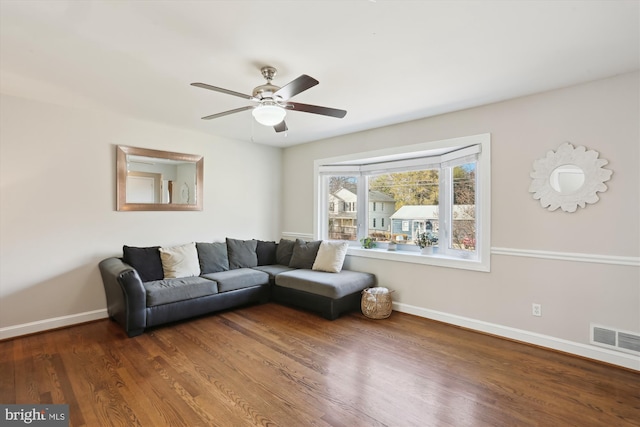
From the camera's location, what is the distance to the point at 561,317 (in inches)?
115

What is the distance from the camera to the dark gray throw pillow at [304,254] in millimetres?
4746

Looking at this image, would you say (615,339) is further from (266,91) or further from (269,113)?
(266,91)

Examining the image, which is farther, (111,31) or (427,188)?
(427,188)

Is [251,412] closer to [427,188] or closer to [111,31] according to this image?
[111,31]

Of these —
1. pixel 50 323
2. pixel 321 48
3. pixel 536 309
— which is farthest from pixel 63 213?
pixel 536 309

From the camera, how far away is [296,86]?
217 centimetres

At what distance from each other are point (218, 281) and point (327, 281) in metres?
1.39

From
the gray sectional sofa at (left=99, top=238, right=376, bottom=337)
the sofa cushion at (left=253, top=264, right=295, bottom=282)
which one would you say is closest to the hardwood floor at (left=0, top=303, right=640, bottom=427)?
the gray sectional sofa at (left=99, top=238, right=376, bottom=337)

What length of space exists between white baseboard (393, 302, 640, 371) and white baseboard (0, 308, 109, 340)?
386cm

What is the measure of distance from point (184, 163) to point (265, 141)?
1384mm

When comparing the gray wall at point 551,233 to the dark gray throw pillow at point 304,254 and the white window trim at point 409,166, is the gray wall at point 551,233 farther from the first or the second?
the dark gray throw pillow at point 304,254

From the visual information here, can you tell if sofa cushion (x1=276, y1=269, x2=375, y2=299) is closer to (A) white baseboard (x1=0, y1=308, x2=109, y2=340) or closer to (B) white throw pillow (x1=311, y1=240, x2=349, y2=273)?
(B) white throw pillow (x1=311, y1=240, x2=349, y2=273)

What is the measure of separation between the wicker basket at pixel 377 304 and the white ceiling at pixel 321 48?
229cm

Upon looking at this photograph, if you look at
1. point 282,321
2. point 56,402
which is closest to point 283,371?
point 282,321
